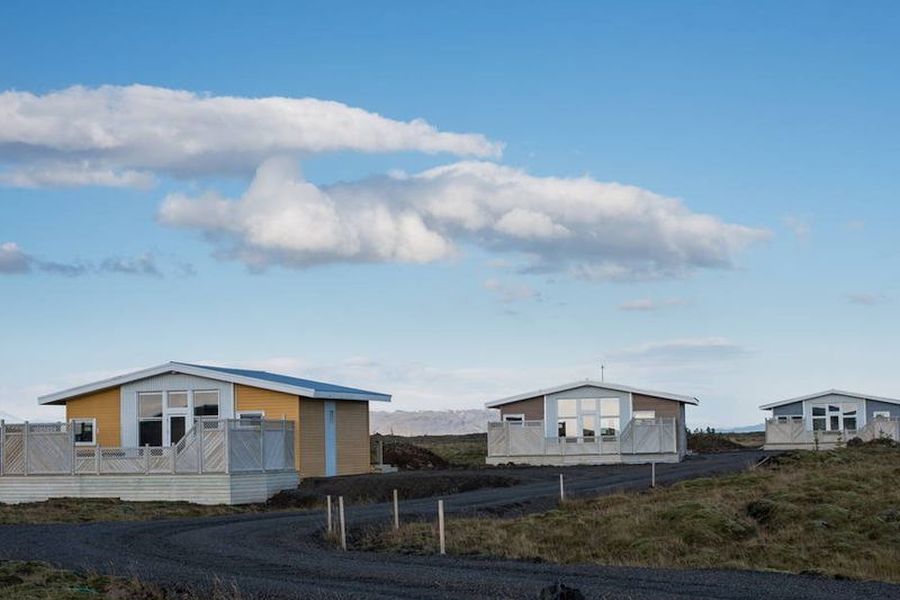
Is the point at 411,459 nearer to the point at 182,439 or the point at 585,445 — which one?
the point at 585,445

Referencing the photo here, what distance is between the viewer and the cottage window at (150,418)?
39.6 meters

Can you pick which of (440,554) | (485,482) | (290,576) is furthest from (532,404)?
(290,576)

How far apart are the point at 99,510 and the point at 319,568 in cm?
1508

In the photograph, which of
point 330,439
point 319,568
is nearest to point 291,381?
point 330,439

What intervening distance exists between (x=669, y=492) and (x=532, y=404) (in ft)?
76.2

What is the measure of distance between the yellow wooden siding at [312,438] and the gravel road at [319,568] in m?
9.30

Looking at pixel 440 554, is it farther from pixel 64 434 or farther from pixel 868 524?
pixel 64 434

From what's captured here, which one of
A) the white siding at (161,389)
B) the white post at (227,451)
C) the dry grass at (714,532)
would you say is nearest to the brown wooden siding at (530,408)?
the white siding at (161,389)

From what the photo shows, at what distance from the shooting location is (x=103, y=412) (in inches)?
1583

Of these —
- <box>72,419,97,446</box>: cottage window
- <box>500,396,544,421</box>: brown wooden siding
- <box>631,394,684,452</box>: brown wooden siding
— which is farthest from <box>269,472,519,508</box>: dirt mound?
<box>500,396,544,421</box>: brown wooden siding

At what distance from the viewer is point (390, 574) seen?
18219 millimetres

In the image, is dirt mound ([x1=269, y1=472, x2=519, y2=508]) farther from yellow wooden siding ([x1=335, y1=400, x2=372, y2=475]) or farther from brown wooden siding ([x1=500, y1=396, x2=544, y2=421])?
brown wooden siding ([x1=500, y1=396, x2=544, y2=421])

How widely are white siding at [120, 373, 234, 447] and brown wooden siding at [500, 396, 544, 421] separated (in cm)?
1804

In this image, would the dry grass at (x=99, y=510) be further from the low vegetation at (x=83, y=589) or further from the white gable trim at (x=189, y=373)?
the low vegetation at (x=83, y=589)
